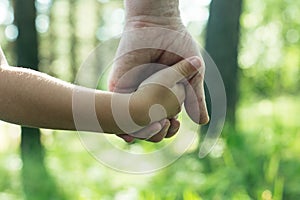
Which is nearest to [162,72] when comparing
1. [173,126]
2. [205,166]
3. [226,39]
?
[173,126]

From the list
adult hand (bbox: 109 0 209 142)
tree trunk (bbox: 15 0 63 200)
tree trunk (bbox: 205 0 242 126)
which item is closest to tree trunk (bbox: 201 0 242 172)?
tree trunk (bbox: 205 0 242 126)

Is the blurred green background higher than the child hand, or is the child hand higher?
the child hand

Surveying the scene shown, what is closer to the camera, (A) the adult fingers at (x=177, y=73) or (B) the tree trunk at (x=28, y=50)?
(A) the adult fingers at (x=177, y=73)

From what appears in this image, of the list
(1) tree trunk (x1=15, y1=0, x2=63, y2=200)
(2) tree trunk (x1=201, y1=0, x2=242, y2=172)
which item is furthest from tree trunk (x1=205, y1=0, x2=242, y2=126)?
(1) tree trunk (x1=15, y1=0, x2=63, y2=200)

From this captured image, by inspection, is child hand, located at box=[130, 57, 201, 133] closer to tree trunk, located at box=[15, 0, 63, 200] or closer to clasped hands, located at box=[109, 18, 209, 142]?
clasped hands, located at box=[109, 18, 209, 142]

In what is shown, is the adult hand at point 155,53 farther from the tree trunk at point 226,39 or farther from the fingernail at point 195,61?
the tree trunk at point 226,39

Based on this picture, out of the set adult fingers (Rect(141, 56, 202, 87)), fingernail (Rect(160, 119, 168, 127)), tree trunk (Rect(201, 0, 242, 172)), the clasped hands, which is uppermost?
adult fingers (Rect(141, 56, 202, 87))

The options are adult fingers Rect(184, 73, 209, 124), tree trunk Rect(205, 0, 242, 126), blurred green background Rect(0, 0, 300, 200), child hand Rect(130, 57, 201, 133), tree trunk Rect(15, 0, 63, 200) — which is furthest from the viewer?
tree trunk Rect(15, 0, 63, 200)

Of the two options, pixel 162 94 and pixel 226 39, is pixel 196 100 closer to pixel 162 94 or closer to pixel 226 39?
pixel 162 94

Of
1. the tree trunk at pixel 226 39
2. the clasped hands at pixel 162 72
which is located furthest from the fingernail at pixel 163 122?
the tree trunk at pixel 226 39

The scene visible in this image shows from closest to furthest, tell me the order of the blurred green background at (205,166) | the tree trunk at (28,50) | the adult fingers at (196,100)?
1. the adult fingers at (196,100)
2. the blurred green background at (205,166)
3. the tree trunk at (28,50)

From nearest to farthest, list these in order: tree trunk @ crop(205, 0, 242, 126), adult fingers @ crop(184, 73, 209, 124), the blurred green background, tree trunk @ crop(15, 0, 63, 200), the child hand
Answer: the child hand, adult fingers @ crop(184, 73, 209, 124), the blurred green background, tree trunk @ crop(205, 0, 242, 126), tree trunk @ crop(15, 0, 63, 200)

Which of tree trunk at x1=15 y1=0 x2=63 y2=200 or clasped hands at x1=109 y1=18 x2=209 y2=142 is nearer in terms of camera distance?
clasped hands at x1=109 y1=18 x2=209 y2=142

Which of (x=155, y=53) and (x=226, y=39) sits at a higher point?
(x=155, y=53)
